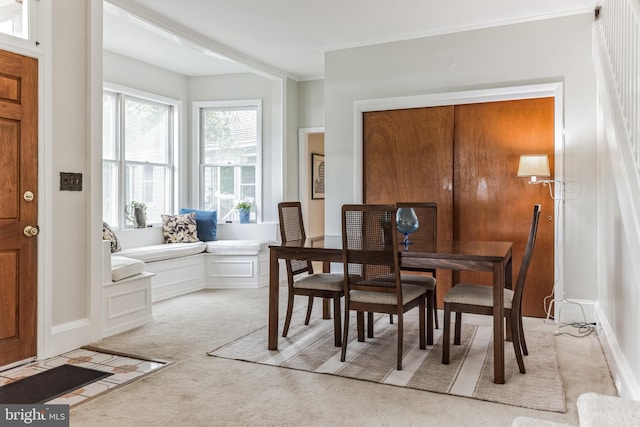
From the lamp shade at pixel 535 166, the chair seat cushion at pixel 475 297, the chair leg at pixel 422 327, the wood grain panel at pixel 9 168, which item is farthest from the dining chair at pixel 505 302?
the wood grain panel at pixel 9 168

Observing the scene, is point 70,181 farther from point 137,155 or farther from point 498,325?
point 498,325

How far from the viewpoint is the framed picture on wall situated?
23.5 ft

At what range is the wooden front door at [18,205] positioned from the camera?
298 centimetres

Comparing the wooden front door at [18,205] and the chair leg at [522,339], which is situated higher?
the wooden front door at [18,205]

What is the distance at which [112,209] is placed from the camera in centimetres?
567

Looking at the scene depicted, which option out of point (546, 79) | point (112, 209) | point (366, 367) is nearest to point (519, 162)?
point (546, 79)

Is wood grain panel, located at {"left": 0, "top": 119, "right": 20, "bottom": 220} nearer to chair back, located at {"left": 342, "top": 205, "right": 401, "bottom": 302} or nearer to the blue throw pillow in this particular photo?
chair back, located at {"left": 342, "top": 205, "right": 401, "bottom": 302}

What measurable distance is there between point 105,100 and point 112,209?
51.1 inches

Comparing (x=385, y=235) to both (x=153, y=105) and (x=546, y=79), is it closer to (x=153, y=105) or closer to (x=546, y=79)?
(x=546, y=79)

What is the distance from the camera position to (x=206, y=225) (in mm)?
6227

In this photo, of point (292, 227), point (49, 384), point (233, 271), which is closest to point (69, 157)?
point (49, 384)

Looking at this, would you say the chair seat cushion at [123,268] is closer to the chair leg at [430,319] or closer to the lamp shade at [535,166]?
the chair leg at [430,319]

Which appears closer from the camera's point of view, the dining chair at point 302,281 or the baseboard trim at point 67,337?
the baseboard trim at point 67,337

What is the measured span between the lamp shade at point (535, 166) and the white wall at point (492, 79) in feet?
1.25
